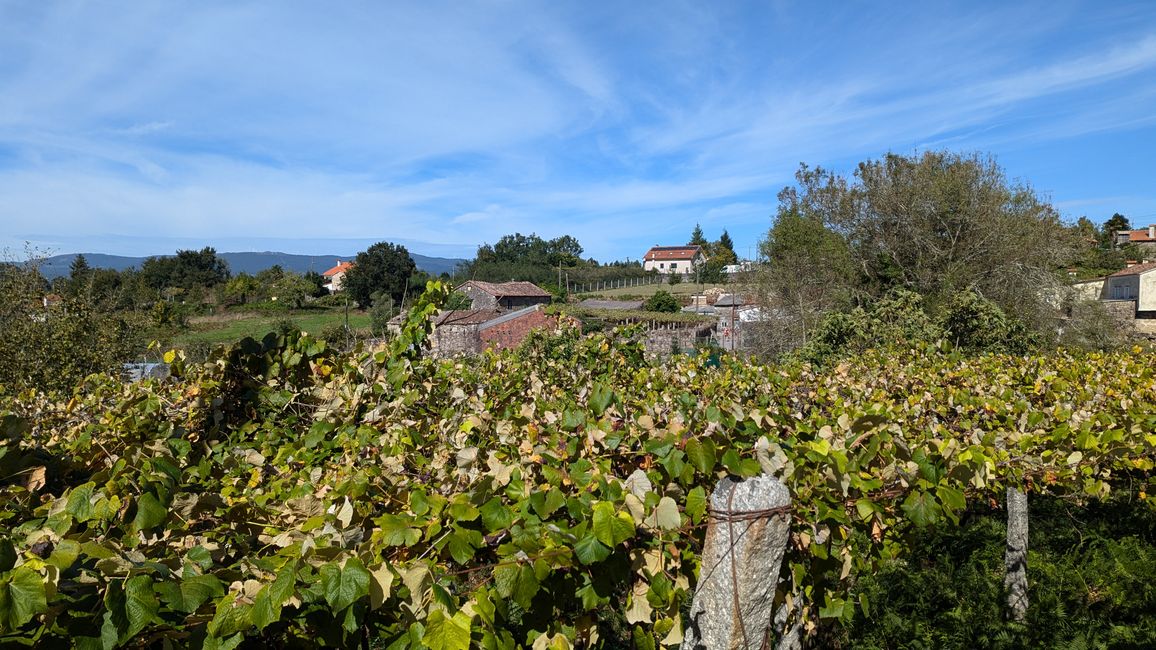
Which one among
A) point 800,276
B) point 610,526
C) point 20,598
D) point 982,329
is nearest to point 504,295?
point 800,276

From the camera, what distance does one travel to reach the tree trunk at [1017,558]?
3.96m

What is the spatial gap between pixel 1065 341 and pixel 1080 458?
21.8 m

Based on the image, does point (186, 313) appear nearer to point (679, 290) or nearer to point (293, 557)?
point (679, 290)

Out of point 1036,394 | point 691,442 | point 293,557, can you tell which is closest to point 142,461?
point 293,557

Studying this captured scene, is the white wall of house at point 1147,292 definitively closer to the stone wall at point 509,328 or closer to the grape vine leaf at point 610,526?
the stone wall at point 509,328

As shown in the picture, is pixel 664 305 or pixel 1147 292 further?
pixel 664 305

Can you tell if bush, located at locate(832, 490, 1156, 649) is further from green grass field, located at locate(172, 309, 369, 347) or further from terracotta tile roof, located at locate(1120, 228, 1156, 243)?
terracotta tile roof, located at locate(1120, 228, 1156, 243)

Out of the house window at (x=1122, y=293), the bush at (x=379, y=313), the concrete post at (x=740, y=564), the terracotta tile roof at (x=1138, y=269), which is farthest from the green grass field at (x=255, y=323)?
the house window at (x=1122, y=293)

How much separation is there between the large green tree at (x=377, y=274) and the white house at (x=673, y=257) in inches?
1962

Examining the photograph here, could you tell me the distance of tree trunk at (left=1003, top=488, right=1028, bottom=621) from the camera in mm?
3959

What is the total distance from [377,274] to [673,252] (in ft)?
198

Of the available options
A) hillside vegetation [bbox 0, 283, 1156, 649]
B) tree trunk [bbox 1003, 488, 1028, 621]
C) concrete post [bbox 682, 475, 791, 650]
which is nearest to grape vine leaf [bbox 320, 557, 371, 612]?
hillside vegetation [bbox 0, 283, 1156, 649]

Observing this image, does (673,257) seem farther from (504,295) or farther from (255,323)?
(255,323)

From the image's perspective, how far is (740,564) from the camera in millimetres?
1842
